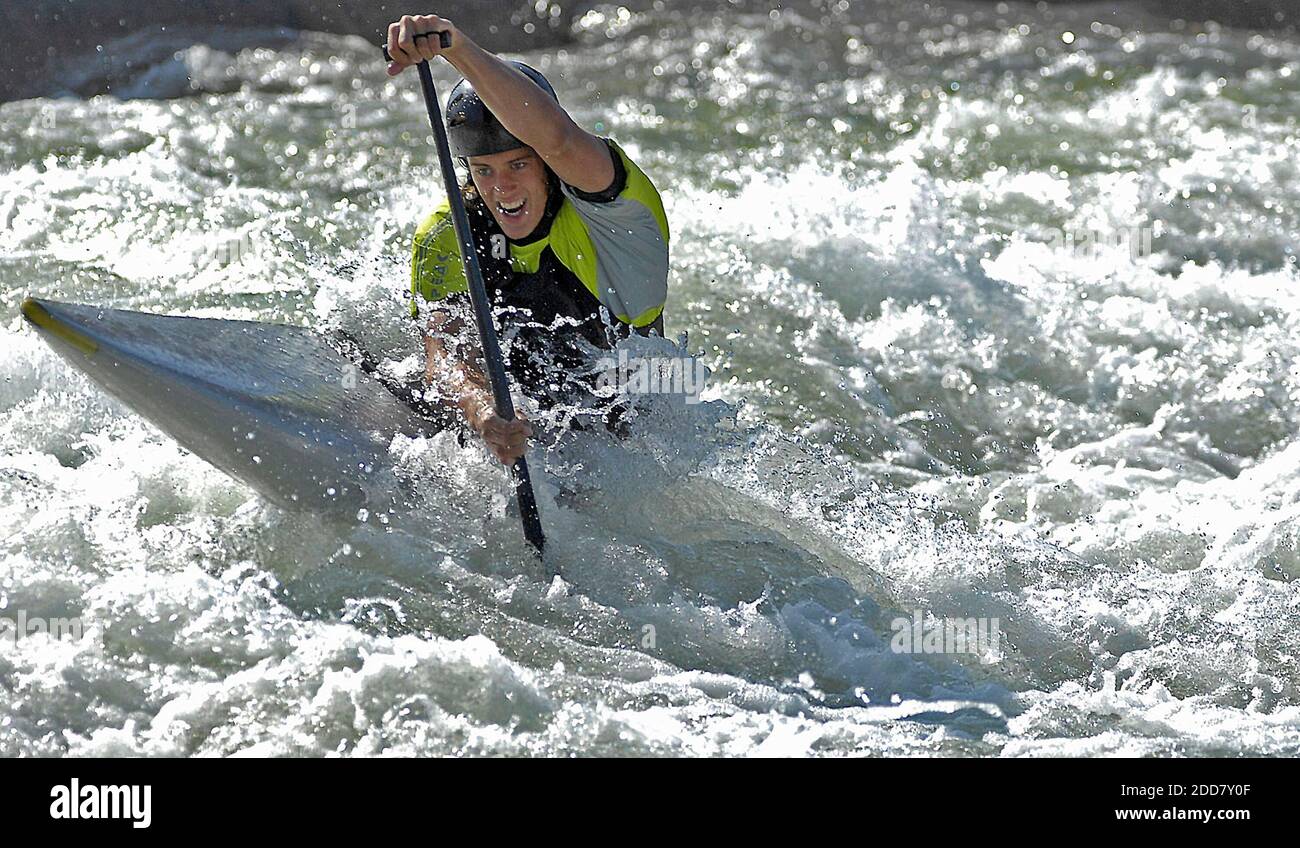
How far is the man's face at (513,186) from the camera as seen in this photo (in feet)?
11.2

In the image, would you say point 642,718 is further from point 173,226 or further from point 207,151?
point 207,151

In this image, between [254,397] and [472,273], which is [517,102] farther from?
[254,397]

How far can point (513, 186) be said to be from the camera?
3.44 metres

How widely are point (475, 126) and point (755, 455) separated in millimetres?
1332

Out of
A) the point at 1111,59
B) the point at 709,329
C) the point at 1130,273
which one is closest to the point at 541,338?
the point at 709,329

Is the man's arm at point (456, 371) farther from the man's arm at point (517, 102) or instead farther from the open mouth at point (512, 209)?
the man's arm at point (517, 102)

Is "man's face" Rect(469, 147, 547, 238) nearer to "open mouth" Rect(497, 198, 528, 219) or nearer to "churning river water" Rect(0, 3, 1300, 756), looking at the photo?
Result: "open mouth" Rect(497, 198, 528, 219)

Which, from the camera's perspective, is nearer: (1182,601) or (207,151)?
(1182,601)

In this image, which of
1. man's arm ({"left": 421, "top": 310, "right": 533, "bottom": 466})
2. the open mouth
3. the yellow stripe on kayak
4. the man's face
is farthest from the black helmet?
the yellow stripe on kayak

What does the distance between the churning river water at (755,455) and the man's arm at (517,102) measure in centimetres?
61

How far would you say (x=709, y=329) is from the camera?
17.8 ft

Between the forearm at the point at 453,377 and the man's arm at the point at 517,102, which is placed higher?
the man's arm at the point at 517,102

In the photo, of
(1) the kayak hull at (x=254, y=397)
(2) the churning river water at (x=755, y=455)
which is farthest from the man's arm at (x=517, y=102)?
(1) the kayak hull at (x=254, y=397)

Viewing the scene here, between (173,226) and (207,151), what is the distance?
3.22ft
